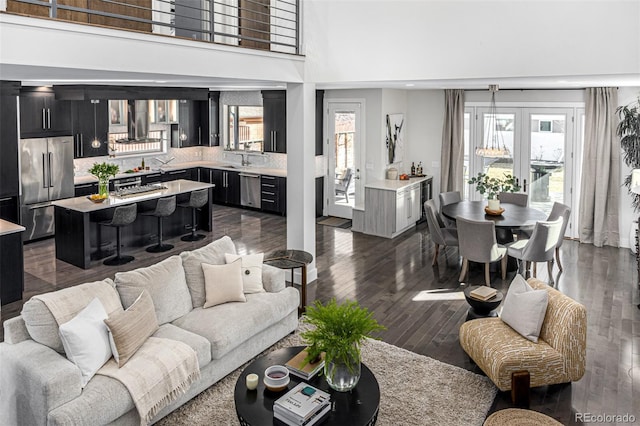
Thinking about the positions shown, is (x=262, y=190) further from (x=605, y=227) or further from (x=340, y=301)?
(x=605, y=227)

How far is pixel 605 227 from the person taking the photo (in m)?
9.32

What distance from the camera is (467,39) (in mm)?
6094

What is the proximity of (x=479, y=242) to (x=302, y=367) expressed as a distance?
12.9 feet

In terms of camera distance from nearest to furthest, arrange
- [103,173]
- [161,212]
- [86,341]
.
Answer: [86,341]
[103,173]
[161,212]

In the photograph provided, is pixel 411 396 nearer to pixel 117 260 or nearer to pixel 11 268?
pixel 11 268

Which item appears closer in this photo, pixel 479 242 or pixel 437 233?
pixel 479 242

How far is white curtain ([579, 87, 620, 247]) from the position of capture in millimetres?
9000

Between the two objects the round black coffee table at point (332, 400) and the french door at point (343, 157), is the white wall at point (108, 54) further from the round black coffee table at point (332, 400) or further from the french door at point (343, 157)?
the french door at point (343, 157)

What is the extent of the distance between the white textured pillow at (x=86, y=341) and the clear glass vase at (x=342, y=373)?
1630mm

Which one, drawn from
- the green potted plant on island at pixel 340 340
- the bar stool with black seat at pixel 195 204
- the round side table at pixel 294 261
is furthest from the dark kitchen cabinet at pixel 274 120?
the green potted plant on island at pixel 340 340

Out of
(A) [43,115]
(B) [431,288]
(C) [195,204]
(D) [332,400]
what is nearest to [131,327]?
(D) [332,400]

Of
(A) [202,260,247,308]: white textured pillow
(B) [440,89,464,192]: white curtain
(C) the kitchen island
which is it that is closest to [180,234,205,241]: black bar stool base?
(C) the kitchen island

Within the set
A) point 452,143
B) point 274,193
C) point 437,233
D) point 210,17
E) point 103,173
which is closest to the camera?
point 210,17

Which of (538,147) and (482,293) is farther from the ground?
(538,147)
